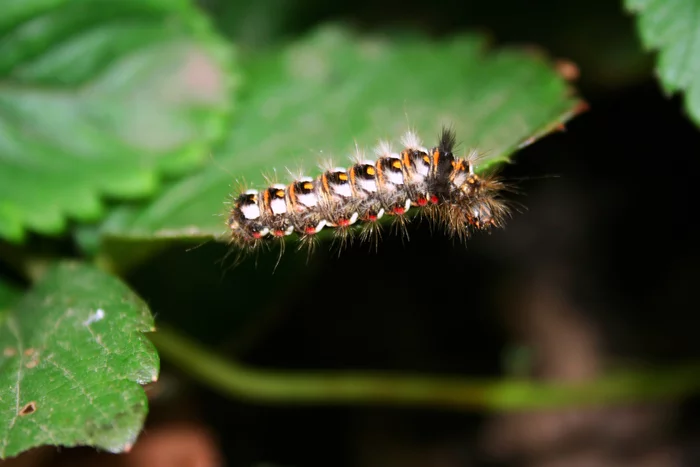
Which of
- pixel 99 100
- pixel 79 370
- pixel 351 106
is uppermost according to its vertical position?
pixel 351 106

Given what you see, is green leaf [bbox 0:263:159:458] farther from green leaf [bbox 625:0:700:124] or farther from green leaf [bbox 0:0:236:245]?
green leaf [bbox 625:0:700:124]

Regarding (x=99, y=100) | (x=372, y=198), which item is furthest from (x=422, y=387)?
(x=99, y=100)

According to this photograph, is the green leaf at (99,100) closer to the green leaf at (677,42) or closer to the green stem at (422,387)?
the green stem at (422,387)

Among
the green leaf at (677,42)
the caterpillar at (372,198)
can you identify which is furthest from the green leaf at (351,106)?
the green leaf at (677,42)

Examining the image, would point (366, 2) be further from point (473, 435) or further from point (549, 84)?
point (473, 435)

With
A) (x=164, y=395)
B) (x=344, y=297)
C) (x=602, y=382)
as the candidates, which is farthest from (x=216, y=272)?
(x=602, y=382)

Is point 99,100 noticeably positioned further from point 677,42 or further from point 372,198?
point 677,42
